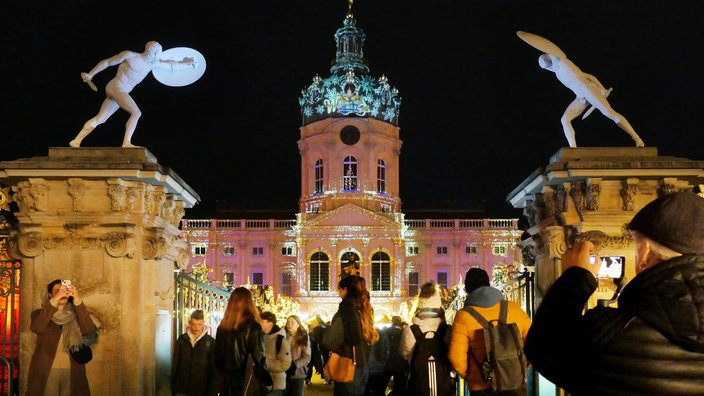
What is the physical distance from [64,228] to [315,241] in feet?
155

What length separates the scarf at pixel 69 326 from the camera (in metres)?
8.44

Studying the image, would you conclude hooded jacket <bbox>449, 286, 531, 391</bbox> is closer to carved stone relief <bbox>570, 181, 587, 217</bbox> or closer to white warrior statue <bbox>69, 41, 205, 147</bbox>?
carved stone relief <bbox>570, 181, 587, 217</bbox>

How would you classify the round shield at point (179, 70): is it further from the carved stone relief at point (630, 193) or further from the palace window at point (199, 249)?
the palace window at point (199, 249)

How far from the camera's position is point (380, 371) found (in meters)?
8.83

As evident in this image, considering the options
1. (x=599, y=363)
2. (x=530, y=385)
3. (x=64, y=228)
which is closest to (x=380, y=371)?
(x=530, y=385)

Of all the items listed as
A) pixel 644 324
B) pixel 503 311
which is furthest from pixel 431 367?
pixel 644 324

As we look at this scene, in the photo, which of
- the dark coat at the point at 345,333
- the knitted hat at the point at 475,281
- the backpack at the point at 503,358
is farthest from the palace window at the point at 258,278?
the backpack at the point at 503,358

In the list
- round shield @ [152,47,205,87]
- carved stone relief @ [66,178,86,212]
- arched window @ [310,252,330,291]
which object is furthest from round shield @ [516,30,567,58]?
arched window @ [310,252,330,291]

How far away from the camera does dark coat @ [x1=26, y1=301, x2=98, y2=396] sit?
839 centimetres

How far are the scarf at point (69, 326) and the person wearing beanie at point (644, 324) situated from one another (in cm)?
657

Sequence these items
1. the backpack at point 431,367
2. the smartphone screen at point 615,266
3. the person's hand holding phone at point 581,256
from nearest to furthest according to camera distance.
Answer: the person's hand holding phone at point 581,256 → the backpack at point 431,367 → the smartphone screen at point 615,266

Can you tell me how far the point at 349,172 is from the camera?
59.2 m

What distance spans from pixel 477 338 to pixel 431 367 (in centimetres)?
120

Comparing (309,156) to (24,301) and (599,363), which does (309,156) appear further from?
(599,363)
